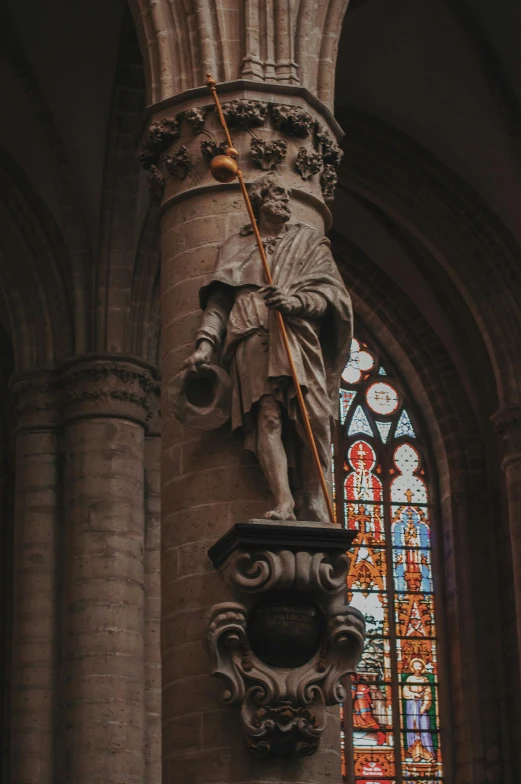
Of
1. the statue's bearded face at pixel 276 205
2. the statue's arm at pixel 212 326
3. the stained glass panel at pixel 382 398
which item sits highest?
the stained glass panel at pixel 382 398

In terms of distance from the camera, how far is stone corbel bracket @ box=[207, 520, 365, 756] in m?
10.0

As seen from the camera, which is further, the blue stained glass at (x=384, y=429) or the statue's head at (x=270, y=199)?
the blue stained glass at (x=384, y=429)

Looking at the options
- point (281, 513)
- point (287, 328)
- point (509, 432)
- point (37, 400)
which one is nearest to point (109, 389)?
point (37, 400)

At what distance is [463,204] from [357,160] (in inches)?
53.0

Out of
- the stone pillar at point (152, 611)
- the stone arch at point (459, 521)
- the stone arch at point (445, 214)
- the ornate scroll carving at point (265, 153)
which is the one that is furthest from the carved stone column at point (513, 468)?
the ornate scroll carving at point (265, 153)

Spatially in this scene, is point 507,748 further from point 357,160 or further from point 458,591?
point 357,160

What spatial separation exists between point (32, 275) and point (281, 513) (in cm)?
871

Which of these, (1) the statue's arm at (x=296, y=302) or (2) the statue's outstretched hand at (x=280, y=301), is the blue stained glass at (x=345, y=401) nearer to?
(1) the statue's arm at (x=296, y=302)

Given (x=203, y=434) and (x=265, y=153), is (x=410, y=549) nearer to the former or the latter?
(x=265, y=153)

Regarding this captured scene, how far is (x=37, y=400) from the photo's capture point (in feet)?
59.2

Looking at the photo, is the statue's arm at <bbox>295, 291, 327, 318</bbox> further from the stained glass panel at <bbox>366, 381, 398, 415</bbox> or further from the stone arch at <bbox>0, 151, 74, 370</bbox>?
the stained glass panel at <bbox>366, 381, 398, 415</bbox>

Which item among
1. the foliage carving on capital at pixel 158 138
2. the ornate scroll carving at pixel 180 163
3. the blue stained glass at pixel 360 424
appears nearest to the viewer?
the ornate scroll carving at pixel 180 163

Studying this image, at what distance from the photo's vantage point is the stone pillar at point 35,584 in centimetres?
1678

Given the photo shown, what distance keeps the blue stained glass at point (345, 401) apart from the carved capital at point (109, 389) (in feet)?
19.7
